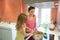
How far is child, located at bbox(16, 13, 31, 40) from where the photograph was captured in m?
1.52

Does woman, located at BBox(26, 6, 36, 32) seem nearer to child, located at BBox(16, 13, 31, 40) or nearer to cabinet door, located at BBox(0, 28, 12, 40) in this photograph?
child, located at BBox(16, 13, 31, 40)

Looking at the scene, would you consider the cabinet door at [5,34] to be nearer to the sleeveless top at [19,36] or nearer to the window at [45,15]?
the sleeveless top at [19,36]

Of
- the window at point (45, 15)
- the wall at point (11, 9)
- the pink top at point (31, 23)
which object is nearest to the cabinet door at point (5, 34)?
the wall at point (11, 9)

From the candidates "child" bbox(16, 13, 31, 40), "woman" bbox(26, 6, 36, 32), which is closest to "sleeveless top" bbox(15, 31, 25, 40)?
"child" bbox(16, 13, 31, 40)

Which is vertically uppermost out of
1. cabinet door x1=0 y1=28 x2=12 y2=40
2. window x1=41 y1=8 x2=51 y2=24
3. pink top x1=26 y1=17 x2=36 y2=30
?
window x1=41 y1=8 x2=51 y2=24

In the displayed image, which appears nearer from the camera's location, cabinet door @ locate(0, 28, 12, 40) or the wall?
the wall

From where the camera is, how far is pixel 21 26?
5.08 feet

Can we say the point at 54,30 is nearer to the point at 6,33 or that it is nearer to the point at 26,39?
the point at 26,39

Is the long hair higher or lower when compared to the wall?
lower

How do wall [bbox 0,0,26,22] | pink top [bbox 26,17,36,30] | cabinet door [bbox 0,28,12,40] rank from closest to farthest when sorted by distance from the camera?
pink top [bbox 26,17,36,30]
wall [bbox 0,0,26,22]
cabinet door [bbox 0,28,12,40]

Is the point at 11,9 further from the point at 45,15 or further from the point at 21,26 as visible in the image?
the point at 45,15

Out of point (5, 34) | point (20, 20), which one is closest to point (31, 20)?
point (20, 20)

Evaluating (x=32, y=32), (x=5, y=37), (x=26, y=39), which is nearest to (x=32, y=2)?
(x=32, y=32)

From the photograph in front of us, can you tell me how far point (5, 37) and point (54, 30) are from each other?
84 centimetres
